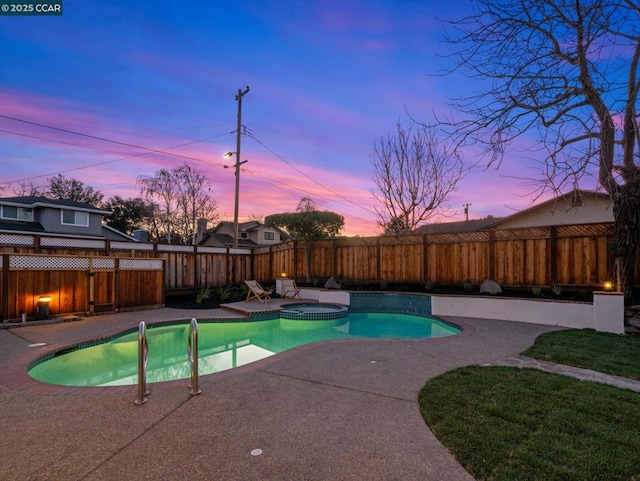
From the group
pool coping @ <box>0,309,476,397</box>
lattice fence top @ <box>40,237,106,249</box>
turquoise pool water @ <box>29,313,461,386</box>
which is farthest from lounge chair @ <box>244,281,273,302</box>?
pool coping @ <box>0,309,476,397</box>

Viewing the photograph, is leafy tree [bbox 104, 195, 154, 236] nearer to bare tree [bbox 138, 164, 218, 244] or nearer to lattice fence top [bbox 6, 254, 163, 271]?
bare tree [bbox 138, 164, 218, 244]

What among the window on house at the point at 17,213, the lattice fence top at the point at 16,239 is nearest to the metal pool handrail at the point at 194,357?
the lattice fence top at the point at 16,239

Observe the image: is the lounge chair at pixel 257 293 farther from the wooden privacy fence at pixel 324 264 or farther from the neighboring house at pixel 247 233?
the neighboring house at pixel 247 233

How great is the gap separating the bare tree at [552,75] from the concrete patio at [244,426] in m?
2.84

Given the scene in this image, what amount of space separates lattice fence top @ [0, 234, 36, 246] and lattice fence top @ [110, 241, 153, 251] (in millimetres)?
1895

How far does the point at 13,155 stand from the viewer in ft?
42.5

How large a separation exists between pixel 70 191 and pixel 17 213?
1189cm

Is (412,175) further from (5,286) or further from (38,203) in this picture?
(38,203)

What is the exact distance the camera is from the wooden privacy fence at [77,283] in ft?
23.4

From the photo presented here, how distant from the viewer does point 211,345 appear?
22.0 feet

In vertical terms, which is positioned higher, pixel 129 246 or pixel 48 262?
pixel 129 246

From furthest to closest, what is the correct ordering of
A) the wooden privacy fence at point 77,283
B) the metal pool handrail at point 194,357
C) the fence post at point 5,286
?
the wooden privacy fence at point 77,283
the fence post at point 5,286
the metal pool handrail at point 194,357

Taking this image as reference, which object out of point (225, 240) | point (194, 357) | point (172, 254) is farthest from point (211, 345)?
point (225, 240)

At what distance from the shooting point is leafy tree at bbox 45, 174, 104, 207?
27.4m
